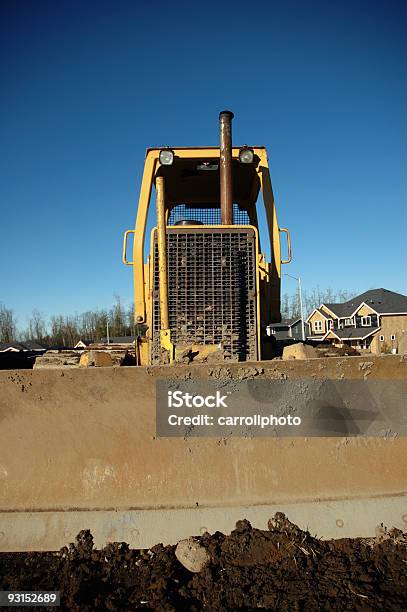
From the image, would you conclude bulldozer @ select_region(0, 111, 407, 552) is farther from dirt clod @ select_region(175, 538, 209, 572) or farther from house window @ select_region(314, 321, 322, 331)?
house window @ select_region(314, 321, 322, 331)

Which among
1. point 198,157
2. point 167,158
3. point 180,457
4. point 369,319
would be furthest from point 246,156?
point 369,319

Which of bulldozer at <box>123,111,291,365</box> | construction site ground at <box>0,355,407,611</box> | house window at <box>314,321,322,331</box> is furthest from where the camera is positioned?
house window at <box>314,321,322,331</box>

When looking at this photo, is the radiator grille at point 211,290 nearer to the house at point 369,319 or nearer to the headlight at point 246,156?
the headlight at point 246,156

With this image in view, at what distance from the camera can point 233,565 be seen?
2354 millimetres

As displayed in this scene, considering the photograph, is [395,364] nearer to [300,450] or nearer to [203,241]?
[300,450]

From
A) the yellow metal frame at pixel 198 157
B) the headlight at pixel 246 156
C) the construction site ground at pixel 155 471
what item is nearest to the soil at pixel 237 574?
the construction site ground at pixel 155 471

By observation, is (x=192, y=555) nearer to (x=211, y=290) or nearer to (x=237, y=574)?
(x=237, y=574)

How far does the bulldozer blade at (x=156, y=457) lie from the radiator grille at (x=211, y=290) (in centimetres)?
109

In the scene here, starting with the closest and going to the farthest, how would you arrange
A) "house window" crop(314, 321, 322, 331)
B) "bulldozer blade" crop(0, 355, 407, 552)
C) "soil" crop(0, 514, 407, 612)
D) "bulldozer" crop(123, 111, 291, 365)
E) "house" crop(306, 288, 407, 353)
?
"soil" crop(0, 514, 407, 612) < "bulldozer blade" crop(0, 355, 407, 552) < "bulldozer" crop(123, 111, 291, 365) < "house" crop(306, 288, 407, 353) < "house window" crop(314, 321, 322, 331)

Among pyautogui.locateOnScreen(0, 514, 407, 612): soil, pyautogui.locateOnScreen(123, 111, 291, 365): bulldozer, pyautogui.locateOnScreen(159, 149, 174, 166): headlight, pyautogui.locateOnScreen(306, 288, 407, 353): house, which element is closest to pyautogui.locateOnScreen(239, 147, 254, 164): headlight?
pyautogui.locateOnScreen(123, 111, 291, 365): bulldozer

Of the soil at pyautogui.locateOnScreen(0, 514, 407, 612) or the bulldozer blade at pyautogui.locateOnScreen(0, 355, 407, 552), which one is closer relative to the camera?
Result: the soil at pyautogui.locateOnScreen(0, 514, 407, 612)

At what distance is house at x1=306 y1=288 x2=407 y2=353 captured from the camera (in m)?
38.5

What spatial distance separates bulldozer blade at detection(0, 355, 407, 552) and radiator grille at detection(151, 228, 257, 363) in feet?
3.59

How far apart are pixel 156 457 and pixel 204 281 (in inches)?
71.5
